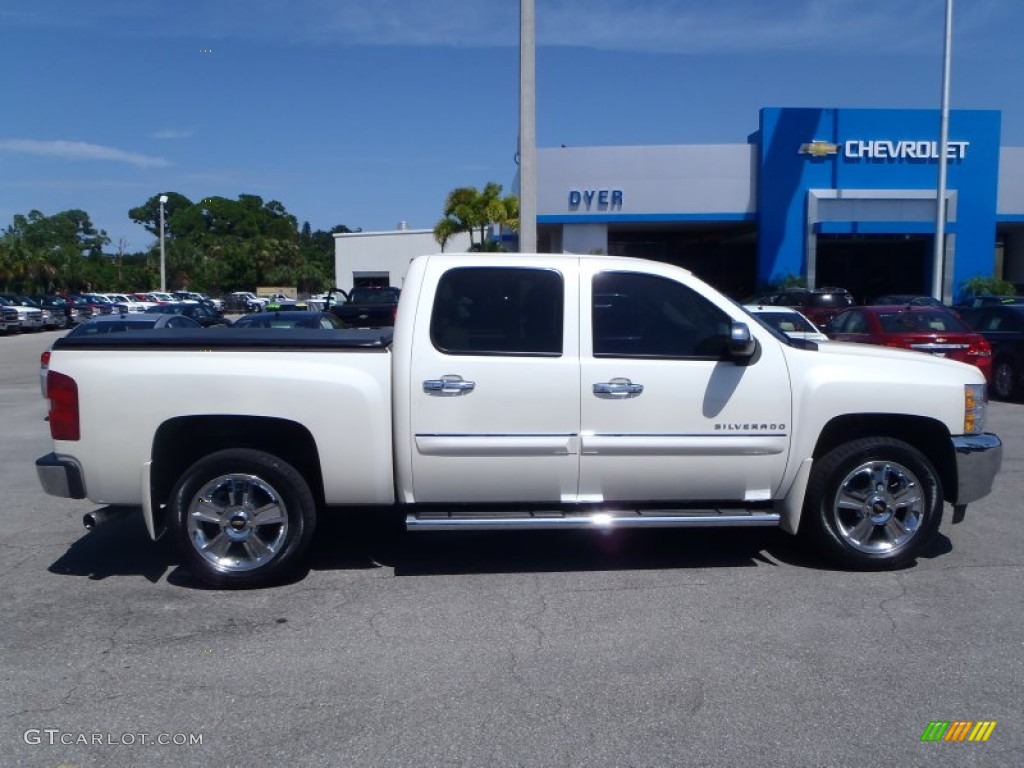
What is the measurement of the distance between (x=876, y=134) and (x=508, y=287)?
3410cm

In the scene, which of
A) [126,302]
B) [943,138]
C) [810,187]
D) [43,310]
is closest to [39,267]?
[126,302]

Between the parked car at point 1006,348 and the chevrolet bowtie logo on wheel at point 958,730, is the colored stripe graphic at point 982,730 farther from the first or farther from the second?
the parked car at point 1006,348

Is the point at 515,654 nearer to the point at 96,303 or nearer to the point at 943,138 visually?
the point at 943,138

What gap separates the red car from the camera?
15.4 meters

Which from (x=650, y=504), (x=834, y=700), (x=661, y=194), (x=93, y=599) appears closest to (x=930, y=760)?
Answer: (x=834, y=700)

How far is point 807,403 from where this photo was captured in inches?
250

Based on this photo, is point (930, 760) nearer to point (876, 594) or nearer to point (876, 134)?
point (876, 594)

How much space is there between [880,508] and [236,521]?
4046 millimetres

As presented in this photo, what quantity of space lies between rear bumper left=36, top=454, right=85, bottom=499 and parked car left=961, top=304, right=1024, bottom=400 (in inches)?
590

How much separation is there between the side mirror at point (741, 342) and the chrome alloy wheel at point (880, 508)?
109 cm

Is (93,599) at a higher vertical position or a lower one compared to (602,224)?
lower

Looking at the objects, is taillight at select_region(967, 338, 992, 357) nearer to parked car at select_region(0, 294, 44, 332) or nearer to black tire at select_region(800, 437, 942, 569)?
black tire at select_region(800, 437, 942, 569)

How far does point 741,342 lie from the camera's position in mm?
6133

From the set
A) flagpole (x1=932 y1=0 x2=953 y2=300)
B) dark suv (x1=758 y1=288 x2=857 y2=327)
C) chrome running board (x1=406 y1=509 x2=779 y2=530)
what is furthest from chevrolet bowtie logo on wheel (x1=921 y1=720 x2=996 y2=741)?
flagpole (x1=932 y1=0 x2=953 y2=300)
